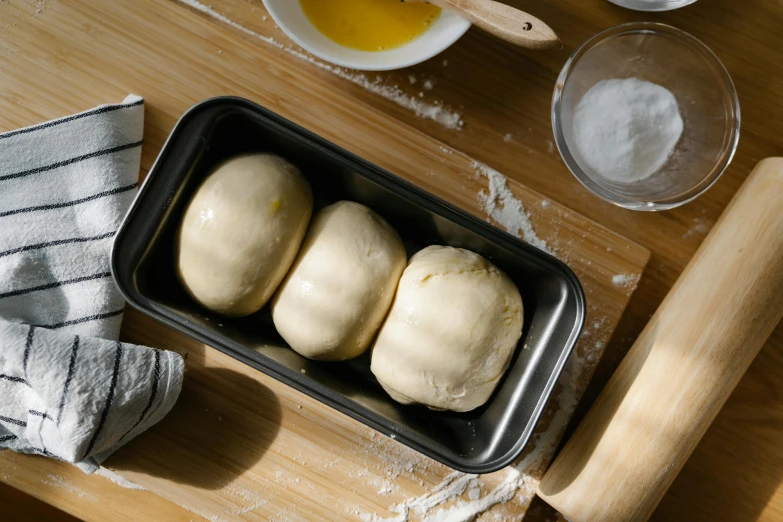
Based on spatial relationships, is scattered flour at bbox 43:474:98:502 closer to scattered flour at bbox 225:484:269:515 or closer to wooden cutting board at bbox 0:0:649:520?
wooden cutting board at bbox 0:0:649:520

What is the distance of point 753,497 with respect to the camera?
37.6 inches

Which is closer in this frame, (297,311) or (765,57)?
(297,311)

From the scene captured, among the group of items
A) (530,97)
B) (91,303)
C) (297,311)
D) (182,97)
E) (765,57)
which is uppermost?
(765,57)

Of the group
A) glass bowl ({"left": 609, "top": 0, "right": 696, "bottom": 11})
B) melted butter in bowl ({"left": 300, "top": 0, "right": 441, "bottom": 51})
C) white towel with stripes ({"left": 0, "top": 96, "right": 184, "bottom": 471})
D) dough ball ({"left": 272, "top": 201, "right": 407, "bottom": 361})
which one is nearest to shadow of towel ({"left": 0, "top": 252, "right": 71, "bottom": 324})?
white towel with stripes ({"left": 0, "top": 96, "right": 184, "bottom": 471})

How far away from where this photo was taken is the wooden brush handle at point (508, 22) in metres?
0.81

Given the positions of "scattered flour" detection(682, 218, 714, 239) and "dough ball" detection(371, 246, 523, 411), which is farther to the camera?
"scattered flour" detection(682, 218, 714, 239)

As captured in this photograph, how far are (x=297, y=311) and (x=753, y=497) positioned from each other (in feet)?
2.67

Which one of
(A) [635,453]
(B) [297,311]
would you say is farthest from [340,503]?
(A) [635,453]

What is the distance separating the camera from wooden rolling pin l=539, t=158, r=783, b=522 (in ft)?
2.62

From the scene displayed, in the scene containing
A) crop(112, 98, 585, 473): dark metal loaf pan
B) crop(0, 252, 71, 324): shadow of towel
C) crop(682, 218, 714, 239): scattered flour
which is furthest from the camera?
crop(682, 218, 714, 239): scattered flour

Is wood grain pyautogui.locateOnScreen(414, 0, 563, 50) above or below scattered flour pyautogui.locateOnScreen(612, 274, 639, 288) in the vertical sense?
above

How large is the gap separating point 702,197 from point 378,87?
56 centimetres

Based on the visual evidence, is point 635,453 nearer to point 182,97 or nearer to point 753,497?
point 753,497

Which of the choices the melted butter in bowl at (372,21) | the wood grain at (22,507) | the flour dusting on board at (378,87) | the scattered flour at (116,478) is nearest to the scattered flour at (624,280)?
the flour dusting on board at (378,87)
